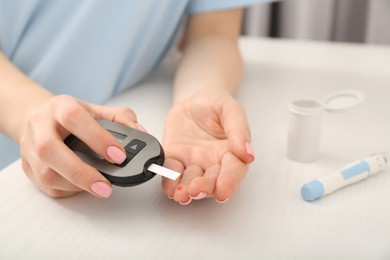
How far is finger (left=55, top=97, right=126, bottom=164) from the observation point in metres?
0.47

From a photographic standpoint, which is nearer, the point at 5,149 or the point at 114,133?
the point at 114,133

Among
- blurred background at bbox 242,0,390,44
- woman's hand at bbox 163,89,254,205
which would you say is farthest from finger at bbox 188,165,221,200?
blurred background at bbox 242,0,390,44

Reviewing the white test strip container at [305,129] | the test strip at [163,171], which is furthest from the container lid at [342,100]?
the test strip at [163,171]

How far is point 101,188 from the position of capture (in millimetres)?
456

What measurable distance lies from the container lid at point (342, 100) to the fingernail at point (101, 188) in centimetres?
28

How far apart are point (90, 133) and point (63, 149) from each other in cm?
3

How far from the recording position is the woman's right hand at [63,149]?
17.9 inches

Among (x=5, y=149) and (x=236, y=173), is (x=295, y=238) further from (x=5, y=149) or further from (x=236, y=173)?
(x=5, y=149)

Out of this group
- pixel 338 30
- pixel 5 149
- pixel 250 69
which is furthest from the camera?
pixel 338 30

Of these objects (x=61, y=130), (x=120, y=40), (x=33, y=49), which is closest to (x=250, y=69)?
(x=120, y=40)

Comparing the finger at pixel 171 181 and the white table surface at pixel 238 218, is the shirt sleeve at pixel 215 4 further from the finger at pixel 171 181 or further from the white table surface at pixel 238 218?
the finger at pixel 171 181

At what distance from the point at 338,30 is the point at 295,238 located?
918 mm

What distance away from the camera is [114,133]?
0.51 meters

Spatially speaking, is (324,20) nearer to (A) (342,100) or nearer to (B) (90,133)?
(A) (342,100)
